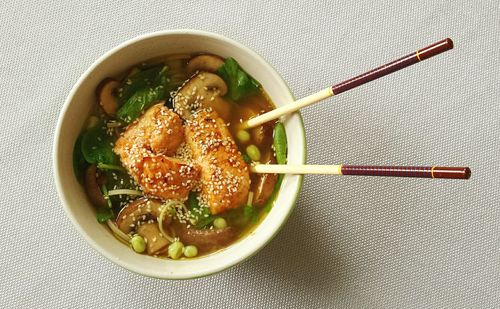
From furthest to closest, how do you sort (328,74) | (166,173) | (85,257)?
(328,74)
(85,257)
(166,173)

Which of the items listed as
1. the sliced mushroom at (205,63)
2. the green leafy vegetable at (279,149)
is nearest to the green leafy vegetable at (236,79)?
the sliced mushroom at (205,63)

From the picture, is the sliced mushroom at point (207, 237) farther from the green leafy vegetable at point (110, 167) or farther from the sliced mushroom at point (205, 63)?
the sliced mushroom at point (205, 63)

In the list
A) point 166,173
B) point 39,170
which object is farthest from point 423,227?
point 39,170

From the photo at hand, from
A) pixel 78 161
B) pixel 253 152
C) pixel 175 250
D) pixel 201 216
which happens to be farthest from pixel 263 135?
pixel 78 161

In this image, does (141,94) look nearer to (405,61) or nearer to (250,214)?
(250,214)

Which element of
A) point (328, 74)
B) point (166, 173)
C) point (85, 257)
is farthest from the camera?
point (328, 74)

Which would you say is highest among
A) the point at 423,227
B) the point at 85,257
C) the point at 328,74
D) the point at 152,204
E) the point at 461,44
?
the point at 461,44

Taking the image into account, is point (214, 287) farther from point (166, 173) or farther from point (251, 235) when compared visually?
point (166, 173)

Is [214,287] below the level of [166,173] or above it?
below
